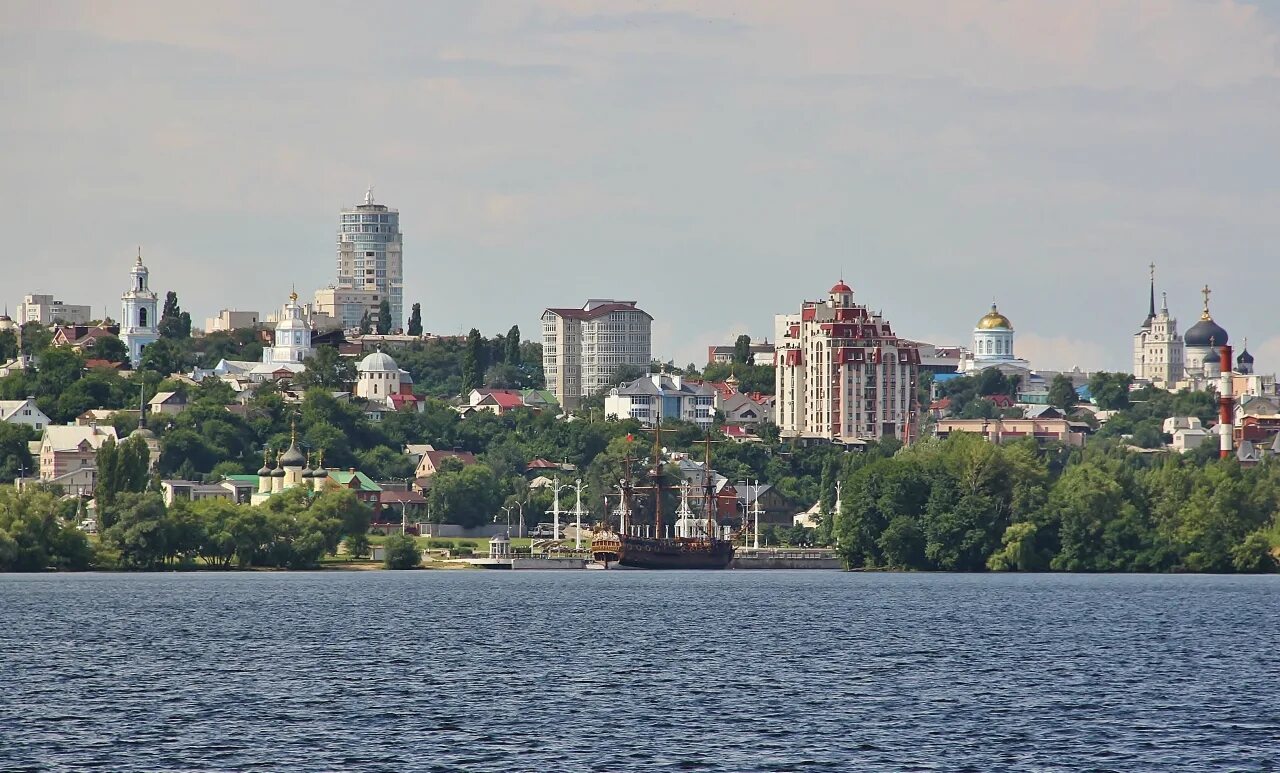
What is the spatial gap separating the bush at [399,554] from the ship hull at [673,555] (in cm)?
1904

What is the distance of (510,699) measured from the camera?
56781mm

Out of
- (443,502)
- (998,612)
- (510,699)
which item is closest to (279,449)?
(443,502)

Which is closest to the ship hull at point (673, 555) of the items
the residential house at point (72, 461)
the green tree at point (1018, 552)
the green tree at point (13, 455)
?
the green tree at point (1018, 552)

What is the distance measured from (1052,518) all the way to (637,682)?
69.5 m

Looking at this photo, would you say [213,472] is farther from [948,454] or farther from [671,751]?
[671,751]

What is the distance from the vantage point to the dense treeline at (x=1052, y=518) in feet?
414

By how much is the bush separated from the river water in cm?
3945

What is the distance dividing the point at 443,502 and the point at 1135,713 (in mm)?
128391

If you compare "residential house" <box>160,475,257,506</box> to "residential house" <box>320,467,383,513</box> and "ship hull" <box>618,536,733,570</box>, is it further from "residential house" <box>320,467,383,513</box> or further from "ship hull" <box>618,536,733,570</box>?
"ship hull" <box>618,536,733,570</box>

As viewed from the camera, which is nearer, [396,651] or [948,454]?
[396,651]

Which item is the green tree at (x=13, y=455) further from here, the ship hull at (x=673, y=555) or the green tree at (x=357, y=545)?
the ship hull at (x=673, y=555)

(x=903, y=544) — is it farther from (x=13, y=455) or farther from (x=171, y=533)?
(x=13, y=455)

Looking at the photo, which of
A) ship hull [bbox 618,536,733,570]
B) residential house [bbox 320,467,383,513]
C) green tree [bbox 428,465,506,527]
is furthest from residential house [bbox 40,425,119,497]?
ship hull [bbox 618,536,733,570]

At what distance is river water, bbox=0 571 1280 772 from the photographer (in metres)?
47.8
